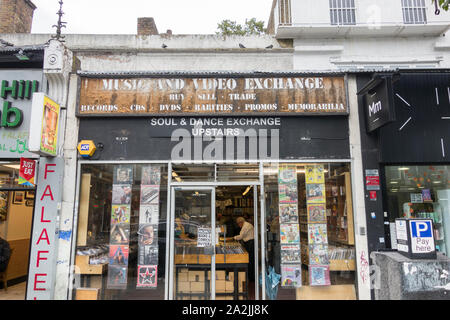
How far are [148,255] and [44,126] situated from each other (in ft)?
10.7

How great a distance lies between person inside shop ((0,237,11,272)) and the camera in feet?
26.7

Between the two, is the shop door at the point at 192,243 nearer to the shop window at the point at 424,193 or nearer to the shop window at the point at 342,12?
the shop window at the point at 424,193

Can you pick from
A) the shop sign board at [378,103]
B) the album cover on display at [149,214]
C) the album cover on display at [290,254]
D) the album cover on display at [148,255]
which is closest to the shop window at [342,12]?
the shop sign board at [378,103]

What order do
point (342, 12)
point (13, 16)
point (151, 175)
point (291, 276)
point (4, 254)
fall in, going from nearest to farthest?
point (291, 276), point (151, 175), point (4, 254), point (342, 12), point (13, 16)

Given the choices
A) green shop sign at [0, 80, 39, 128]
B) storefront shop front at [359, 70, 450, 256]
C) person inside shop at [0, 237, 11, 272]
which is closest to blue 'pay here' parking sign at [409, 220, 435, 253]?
storefront shop front at [359, 70, 450, 256]

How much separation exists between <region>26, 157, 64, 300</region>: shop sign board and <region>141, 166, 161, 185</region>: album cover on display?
168 centimetres

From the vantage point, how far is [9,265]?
336 inches

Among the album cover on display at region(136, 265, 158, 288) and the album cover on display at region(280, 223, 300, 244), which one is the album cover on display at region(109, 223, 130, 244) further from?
the album cover on display at region(280, 223, 300, 244)

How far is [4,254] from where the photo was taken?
8.17m

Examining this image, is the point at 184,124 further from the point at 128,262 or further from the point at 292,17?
the point at 292,17

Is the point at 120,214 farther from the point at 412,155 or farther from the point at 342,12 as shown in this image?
the point at 342,12

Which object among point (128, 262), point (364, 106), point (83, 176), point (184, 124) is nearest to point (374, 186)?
point (364, 106)

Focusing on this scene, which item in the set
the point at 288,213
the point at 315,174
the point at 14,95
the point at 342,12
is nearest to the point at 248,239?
the point at 288,213

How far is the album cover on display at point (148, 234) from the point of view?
651 cm
